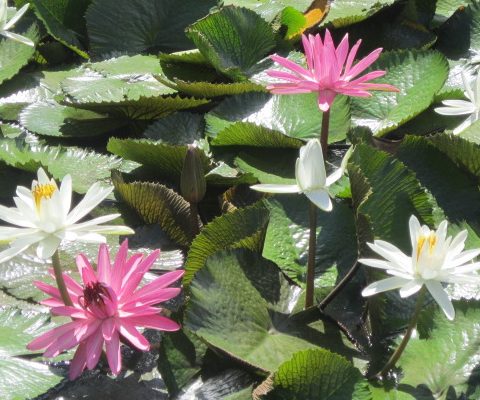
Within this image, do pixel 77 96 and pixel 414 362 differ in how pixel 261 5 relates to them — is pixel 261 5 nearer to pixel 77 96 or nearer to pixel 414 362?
pixel 77 96

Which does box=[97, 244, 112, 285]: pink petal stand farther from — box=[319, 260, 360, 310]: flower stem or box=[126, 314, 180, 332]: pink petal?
box=[319, 260, 360, 310]: flower stem

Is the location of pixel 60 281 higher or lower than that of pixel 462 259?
lower

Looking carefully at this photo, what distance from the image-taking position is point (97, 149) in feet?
6.73

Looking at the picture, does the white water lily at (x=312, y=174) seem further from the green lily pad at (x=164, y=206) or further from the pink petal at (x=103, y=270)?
the green lily pad at (x=164, y=206)

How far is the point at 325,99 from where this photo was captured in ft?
4.41

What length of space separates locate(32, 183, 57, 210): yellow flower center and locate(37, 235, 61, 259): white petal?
5 cm

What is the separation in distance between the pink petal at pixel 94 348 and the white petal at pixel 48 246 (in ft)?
0.44

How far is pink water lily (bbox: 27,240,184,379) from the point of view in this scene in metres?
1.13

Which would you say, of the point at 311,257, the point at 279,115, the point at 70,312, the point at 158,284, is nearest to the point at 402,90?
the point at 279,115

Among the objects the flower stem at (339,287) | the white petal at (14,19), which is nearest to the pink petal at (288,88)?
the flower stem at (339,287)

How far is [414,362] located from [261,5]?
1.41 meters

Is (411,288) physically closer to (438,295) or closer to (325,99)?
(438,295)

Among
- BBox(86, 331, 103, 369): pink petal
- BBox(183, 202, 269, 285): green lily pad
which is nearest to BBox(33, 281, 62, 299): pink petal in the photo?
BBox(86, 331, 103, 369): pink petal

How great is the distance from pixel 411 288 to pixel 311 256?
275mm
